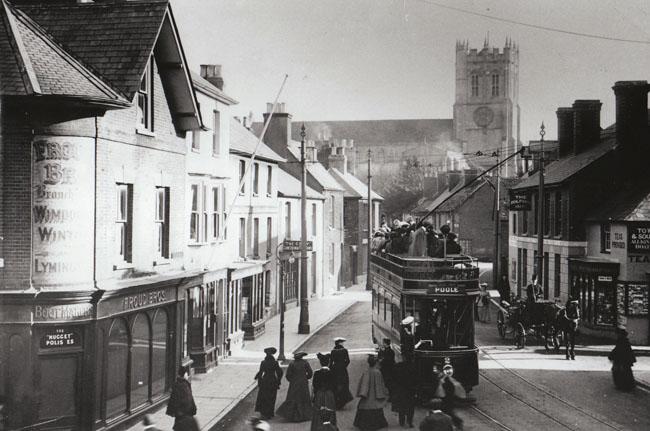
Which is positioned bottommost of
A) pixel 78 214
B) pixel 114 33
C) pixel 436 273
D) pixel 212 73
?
pixel 436 273

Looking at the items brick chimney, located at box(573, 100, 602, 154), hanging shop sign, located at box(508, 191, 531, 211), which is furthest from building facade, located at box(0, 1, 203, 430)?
brick chimney, located at box(573, 100, 602, 154)

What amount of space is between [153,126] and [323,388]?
748 cm

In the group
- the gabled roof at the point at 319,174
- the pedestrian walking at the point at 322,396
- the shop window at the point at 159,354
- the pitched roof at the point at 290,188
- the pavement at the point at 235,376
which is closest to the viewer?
the pedestrian walking at the point at 322,396

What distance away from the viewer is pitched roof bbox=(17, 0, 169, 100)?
15102 millimetres

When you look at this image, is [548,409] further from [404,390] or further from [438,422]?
[438,422]

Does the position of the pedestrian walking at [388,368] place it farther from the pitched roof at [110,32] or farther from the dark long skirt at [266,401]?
the pitched roof at [110,32]

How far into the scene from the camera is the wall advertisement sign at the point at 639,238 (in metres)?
Result: 26.0

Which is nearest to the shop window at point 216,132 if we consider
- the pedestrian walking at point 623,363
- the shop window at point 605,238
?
the pedestrian walking at point 623,363

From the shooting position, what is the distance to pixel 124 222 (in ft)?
51.9

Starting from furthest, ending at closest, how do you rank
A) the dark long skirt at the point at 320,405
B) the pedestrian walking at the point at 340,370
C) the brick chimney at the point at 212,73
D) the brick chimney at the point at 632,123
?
the brick chimney at the point at 212,73, the brick chimney at the point at 632,123, the pedestrian walking at the point at 340,370, the dark long skirt at the point at 320,405

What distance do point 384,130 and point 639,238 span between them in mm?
115164

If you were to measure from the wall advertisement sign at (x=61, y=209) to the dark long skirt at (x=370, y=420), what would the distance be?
6.40 m

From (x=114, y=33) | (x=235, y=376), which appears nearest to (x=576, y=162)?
(x=235, y=376)

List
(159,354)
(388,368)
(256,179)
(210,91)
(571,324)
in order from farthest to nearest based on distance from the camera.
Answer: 1. (256,179)
2. (571,324)
3. (210,91)
4. (159,354)
5. (388,368)
